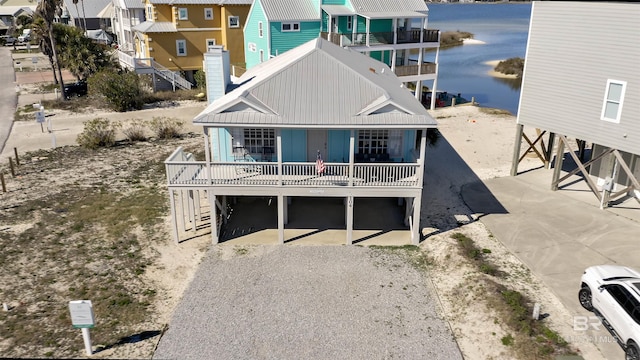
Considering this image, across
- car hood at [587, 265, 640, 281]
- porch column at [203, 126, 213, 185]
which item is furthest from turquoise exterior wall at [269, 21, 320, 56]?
car hood at [587, 265, 640, 281]

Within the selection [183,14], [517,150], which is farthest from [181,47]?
[517,150]

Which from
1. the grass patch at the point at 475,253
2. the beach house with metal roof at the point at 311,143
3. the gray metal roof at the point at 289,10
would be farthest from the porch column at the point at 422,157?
the gray metal roof at the point at 289,10

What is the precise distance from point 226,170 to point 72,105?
28.1m

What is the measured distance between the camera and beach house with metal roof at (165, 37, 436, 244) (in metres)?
17.5

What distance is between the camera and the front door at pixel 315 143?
62.9 feet

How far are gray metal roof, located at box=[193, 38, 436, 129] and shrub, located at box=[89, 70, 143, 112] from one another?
2358 cm

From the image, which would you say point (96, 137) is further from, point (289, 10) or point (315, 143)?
point (289, 10)

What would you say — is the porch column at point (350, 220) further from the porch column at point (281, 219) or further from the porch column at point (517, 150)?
the porch column at point (517, 150)

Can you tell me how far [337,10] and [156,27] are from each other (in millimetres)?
17381

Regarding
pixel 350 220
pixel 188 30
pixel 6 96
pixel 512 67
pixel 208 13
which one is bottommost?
pixel 350 220

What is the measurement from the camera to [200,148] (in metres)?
30.1

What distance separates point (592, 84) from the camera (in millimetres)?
20156

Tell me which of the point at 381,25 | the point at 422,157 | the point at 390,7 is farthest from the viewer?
the point at 381,25

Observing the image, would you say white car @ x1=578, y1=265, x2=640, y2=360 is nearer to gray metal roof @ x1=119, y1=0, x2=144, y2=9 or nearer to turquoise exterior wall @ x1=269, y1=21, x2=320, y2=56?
turquoise exterior wall @ x1=269, y1=21, x2=320, y2=56
